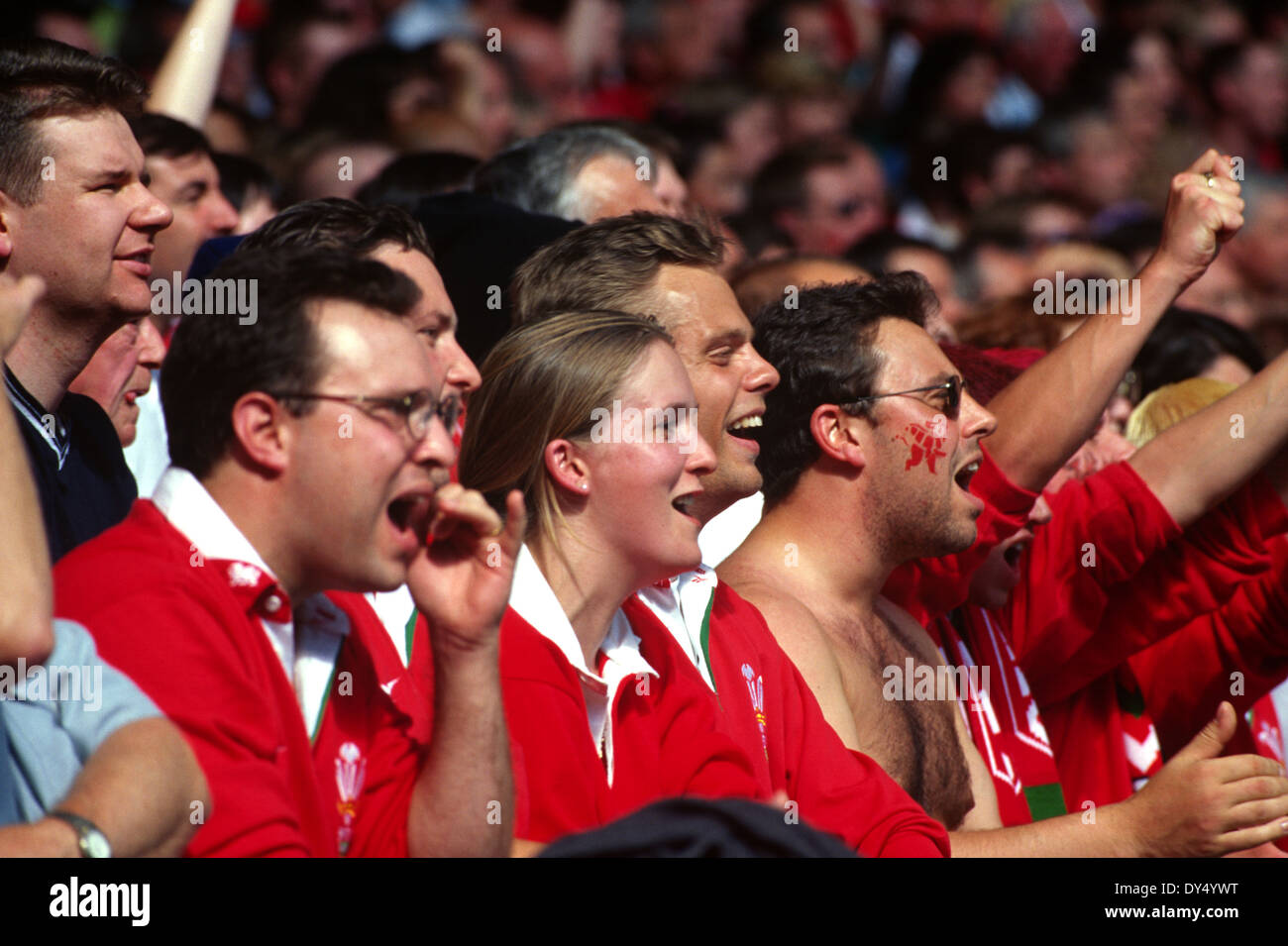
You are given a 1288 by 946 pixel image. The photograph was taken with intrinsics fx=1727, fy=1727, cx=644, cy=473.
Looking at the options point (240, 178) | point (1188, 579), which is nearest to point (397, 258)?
point (1188, 579)

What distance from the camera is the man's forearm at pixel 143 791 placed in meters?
2.03

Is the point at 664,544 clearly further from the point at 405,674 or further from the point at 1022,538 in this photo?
the point at 1022,538

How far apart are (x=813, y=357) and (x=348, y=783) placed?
6.11 ft

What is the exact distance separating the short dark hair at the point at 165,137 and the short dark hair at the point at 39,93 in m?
1.05

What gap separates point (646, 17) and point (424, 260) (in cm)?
712

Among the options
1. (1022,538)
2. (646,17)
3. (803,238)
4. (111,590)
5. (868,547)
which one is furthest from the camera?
(646,17)

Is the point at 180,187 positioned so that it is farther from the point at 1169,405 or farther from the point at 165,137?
the point at 1169,405

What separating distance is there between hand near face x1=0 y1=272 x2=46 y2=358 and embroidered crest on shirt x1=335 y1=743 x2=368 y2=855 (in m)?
0.75

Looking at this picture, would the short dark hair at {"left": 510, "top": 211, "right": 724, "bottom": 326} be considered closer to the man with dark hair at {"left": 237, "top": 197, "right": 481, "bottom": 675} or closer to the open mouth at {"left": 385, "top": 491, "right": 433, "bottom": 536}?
the man with dark hair at {"left": 237, "top": 197, "right": 481, "bottom": 675}

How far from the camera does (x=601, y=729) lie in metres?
2.95

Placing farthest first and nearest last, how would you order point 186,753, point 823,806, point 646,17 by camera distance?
point 646,17 < point 823,806 < point 186,753

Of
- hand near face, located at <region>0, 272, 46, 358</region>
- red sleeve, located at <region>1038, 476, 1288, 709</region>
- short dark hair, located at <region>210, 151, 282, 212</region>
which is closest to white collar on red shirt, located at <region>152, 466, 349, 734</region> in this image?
hand near face, located at <region>0, 272, 46, 358</region>

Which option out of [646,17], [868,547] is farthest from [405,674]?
[646,17]

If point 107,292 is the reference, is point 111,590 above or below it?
below
